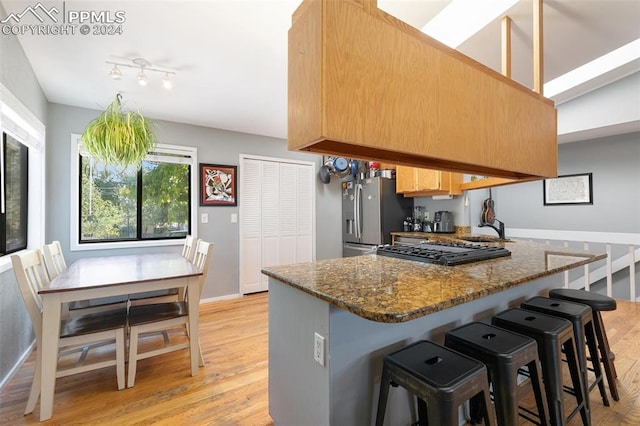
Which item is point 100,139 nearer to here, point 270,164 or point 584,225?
point 270,164

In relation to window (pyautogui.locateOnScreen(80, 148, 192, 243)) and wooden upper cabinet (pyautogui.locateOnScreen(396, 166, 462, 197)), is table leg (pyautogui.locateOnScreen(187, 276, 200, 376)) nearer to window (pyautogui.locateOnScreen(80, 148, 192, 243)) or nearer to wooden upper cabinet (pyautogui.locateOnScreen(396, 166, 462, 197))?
window (pyautogui.locateOnScreen(80, 148, 192, 243))

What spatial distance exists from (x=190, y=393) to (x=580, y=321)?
2.43m

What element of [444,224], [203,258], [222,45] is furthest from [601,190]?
→ [203,258]

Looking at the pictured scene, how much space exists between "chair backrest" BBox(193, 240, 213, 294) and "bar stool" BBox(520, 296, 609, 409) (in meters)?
2.24

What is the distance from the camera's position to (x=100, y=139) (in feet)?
7.11

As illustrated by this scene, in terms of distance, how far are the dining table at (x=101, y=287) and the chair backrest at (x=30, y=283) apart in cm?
5

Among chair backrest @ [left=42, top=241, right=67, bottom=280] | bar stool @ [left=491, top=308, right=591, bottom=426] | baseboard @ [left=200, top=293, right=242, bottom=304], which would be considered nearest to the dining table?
chair backrest @ [left=42, top=241, right=67, bottom=280]

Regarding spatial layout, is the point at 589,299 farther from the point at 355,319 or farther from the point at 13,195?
the point at 13,195

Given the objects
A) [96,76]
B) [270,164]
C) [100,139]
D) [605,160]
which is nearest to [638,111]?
[605,160]

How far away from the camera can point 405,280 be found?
1.30m

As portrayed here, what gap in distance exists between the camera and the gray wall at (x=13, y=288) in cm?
188

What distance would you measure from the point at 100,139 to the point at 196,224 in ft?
5.91

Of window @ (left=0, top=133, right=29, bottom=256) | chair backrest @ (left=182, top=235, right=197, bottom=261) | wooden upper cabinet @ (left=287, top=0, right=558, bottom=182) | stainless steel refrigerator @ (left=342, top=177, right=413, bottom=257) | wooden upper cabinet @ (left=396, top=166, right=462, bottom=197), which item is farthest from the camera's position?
stainless steel refrigerator @ (left=342, top=177, right=413, bottom=257)

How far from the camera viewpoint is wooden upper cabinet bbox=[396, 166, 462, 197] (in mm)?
3723
